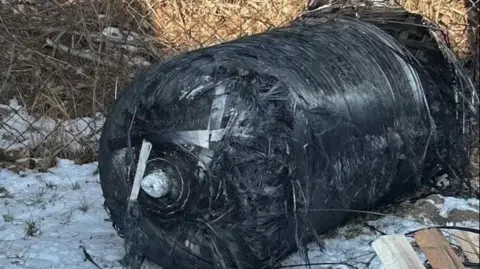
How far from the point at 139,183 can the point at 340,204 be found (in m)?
0.86

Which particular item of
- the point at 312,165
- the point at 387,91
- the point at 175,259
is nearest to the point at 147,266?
the point at 175,259

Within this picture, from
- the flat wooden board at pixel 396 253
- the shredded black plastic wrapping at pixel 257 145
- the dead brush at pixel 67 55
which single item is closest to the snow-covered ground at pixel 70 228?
the shredded black plastic wrapping at pixel 257 145

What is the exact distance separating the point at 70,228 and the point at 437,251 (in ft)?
5.63

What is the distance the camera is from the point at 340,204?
10.2ft

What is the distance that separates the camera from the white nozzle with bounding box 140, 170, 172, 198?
2.66 meters

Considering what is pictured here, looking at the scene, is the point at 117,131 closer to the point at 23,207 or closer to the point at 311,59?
the point at 311,59

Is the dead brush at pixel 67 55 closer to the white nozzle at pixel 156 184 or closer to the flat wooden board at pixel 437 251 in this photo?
the white nozzle at pixel 156 184

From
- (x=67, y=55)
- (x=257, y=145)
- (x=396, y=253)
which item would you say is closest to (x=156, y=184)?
(x=257, y=145)

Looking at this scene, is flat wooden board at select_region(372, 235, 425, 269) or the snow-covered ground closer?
flat wooden board at select_region(372, 235, 425, 269)

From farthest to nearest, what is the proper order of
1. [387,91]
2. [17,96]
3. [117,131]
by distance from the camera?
1. [17,96]
2. [387,91]
3. [117,131]

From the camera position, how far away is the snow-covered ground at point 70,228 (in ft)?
10.4

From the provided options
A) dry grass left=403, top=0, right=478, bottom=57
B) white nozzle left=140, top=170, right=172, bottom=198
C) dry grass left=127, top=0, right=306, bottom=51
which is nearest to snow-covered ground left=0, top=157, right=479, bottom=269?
white nozzle left=140, top=170, right=172, bottom=198

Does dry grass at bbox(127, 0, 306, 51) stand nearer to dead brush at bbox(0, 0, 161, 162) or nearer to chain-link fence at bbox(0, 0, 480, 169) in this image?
chain-link fence at bbox(0, 0, 480, 169)

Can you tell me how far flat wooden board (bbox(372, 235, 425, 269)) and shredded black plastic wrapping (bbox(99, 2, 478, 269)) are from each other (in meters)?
0.30
